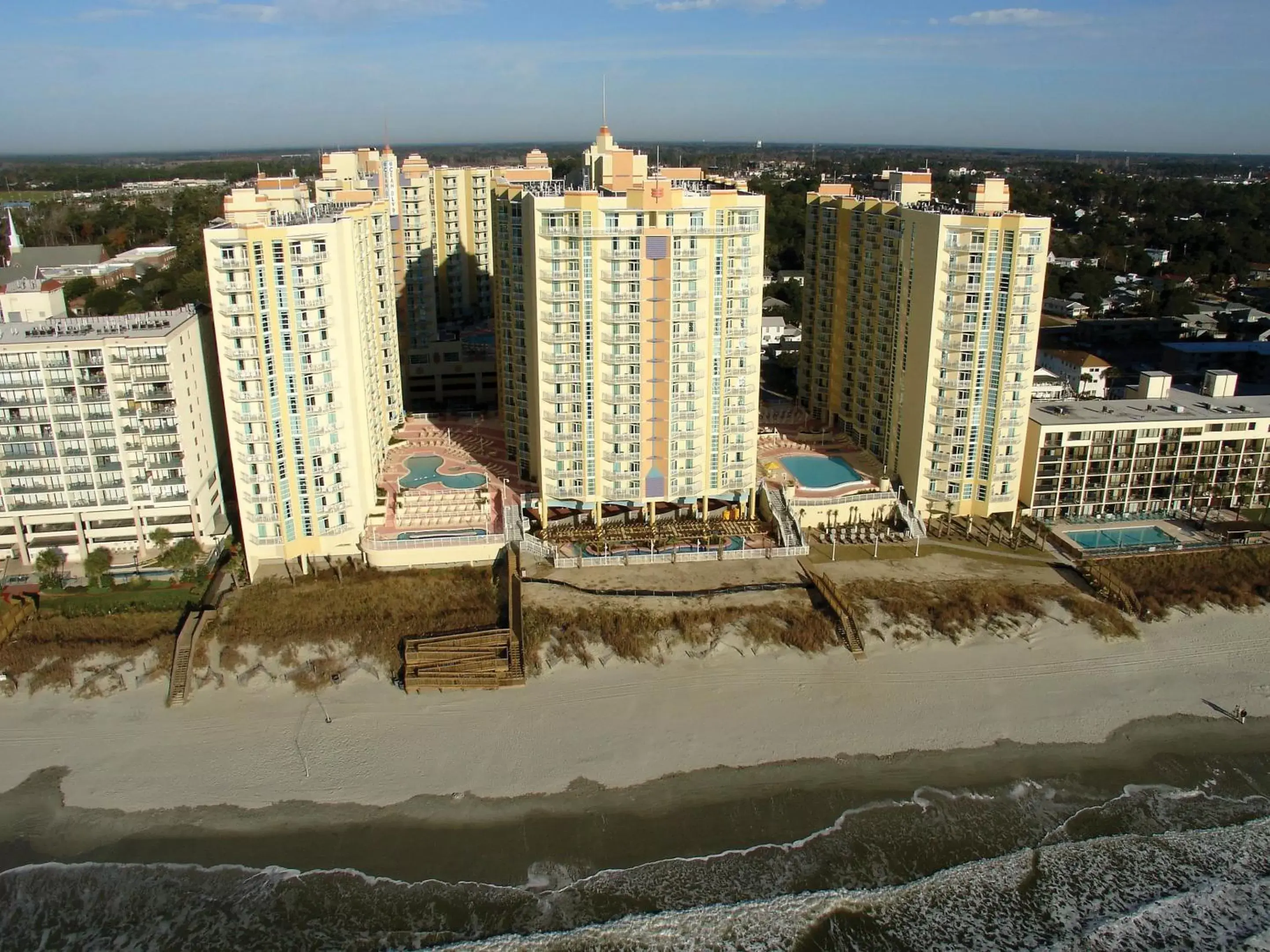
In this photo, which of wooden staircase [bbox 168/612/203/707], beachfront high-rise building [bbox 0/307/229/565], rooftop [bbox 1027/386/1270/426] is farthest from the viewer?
rooftop [bbox 1027/386/1270/426]

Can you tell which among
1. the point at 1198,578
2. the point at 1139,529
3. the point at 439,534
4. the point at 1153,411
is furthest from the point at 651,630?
the point at 1153,411

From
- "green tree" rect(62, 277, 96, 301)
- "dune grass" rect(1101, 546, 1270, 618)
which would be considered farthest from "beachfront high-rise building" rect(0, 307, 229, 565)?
"green tree" rect(62, 277, 96, 301)

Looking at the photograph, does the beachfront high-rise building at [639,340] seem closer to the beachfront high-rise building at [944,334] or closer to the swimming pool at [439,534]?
the swimming pool at [439,534]

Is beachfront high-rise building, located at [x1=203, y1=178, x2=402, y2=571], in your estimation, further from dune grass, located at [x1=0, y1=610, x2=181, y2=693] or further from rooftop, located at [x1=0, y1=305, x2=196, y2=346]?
rooftop, located at [x1=0, y1=305, x2=196, y2=346]

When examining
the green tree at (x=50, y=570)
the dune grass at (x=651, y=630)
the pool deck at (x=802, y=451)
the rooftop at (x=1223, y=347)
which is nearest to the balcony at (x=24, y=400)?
the green tree at (x=50, y=570)

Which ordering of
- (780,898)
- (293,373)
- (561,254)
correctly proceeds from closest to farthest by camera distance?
1. (780,898)
2. (293,373)
3. (561,254)

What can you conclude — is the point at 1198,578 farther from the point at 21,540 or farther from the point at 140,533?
the point at 21,540
